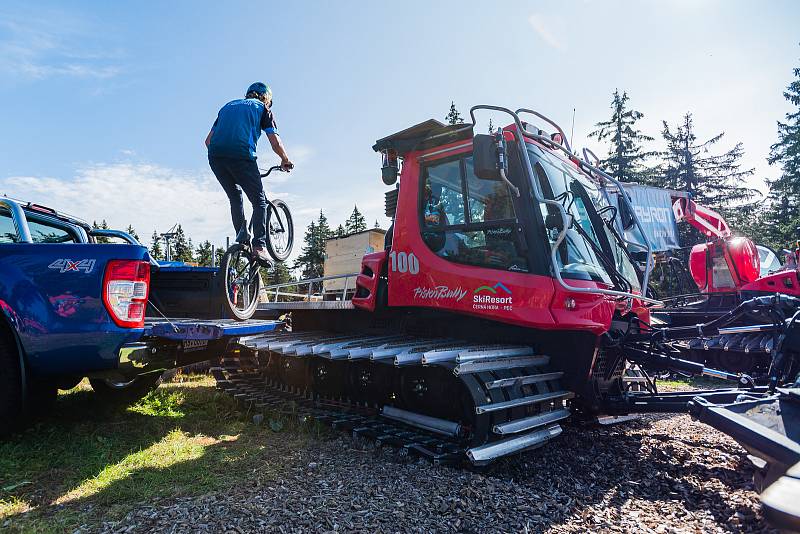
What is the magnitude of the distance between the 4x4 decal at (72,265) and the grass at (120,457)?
1.48m

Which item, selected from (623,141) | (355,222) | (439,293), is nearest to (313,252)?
(355,222)

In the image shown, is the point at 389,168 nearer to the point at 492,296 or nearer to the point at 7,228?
the point at 492,296

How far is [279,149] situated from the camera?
5.24m

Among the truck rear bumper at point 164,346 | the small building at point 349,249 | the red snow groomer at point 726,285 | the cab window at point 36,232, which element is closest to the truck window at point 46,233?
the cab window at point 36,232

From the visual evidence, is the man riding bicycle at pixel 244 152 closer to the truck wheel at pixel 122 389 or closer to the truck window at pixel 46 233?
the truck window at pixel 46 233

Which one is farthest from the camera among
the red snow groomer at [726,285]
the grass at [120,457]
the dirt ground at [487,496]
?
the red snow groomer at [726,285]

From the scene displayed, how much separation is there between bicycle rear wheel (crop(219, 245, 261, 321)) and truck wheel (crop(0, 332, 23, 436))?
1.85 m

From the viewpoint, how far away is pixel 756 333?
693 cm

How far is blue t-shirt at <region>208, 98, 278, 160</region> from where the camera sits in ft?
16.2

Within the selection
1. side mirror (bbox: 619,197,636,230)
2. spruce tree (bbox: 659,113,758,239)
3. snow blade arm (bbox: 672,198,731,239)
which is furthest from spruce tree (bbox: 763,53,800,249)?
side mirror (bbox: 619,197,636,230)

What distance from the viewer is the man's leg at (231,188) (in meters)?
5.05

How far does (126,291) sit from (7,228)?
164 centimetres

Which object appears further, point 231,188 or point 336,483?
point 231,188

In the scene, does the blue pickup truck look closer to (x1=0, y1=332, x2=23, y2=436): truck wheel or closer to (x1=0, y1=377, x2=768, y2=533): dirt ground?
(x1=0, y1=332, x2=23, y2=436): truck wheel
